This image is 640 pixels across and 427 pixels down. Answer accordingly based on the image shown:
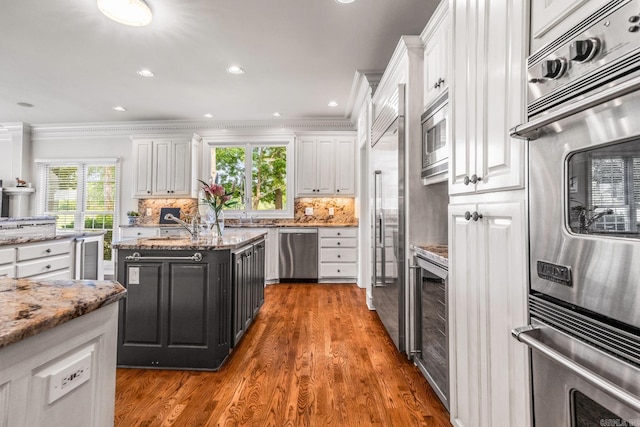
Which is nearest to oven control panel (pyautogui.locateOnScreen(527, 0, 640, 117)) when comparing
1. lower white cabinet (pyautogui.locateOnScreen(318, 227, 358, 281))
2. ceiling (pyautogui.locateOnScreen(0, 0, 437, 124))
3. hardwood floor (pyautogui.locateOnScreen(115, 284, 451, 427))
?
hardwood floor (pyautogui.locateOnScreen(115, 284, 451, 427))

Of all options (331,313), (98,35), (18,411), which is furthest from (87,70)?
(18,411)

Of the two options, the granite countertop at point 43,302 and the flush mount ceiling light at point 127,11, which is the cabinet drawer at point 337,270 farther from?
the granite countertop at point 43,302

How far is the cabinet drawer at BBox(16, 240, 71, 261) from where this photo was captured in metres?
2.72

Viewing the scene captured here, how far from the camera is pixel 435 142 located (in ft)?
6.91

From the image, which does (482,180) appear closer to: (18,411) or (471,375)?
(471,375)

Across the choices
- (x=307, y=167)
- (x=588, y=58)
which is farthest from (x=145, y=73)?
(x=588, y=58)

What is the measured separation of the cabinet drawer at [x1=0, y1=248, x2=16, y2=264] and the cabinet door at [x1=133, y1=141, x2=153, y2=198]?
311 cm

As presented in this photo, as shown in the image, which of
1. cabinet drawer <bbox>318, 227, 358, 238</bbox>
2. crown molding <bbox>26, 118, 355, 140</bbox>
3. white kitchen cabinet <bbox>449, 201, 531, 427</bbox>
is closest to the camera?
white kitchen cabinet <bbox>449, 201, 531, 427</bbox>

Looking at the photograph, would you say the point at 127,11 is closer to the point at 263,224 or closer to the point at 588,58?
the point at 588,58

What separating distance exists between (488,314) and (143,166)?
594cm

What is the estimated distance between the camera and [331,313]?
141 inches

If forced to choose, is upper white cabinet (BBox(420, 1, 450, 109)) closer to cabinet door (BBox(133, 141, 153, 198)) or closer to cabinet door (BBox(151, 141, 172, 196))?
cabinet door (BBox(151, 141, 172, 196))

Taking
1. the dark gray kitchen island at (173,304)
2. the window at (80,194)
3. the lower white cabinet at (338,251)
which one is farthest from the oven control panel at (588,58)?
the window at (80,194)

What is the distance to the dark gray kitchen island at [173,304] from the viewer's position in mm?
2225
